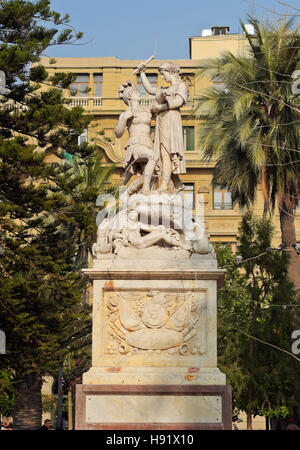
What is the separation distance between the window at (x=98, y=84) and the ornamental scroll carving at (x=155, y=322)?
141 feet

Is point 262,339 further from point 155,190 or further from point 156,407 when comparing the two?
point 156,407

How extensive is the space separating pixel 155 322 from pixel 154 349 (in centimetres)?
37

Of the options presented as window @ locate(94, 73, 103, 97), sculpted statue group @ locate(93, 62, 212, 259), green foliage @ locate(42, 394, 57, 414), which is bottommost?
green foliage @ locate(42, 394, 57, 414)

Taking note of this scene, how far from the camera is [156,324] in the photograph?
40.4 feet

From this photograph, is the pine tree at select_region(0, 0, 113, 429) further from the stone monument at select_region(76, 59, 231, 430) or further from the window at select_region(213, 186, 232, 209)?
the window at select_region(213, 186, 232, 209)

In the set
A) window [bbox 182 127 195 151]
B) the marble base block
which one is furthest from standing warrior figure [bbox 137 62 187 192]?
window [bbox 182 127 195 151]

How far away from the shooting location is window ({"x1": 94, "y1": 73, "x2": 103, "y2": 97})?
2144 inches

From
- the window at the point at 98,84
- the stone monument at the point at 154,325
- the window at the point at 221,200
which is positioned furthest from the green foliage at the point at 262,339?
the window at the point at 98,84

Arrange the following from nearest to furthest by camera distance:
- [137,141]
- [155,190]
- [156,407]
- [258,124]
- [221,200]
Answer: [156,407] → [155,190] → [137,141] → [258,124] → [221,200]

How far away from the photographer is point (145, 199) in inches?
528

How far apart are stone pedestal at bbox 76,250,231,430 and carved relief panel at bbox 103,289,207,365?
0.04 ft

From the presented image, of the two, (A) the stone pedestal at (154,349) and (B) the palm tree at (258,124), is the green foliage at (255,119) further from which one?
(A) the stone pedestal at (154,349)

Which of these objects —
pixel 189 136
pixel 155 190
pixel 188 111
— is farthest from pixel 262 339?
pixel 188 111

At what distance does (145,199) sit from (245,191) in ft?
45.5
